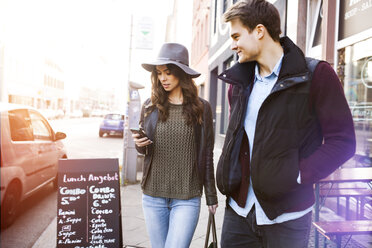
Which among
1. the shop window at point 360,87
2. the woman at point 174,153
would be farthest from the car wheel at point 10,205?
the shop window at point 360,87

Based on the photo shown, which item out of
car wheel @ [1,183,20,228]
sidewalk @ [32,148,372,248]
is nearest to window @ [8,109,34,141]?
car wheel @ [1,183,20,228]

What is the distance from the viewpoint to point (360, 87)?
4.61 metres

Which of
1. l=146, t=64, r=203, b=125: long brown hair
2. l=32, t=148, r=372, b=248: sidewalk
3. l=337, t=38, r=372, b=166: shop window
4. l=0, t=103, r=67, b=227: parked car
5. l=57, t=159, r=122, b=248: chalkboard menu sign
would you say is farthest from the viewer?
l=337, t=38, r=372, b=166: shop window

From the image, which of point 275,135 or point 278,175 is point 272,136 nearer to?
point 275,135

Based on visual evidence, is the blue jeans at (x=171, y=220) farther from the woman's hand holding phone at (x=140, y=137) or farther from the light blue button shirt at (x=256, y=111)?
the light blue button shirt at (x=256, y=111)

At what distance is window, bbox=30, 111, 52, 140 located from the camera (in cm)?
268

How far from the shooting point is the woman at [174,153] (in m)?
2.35

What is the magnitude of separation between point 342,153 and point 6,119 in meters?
1.86

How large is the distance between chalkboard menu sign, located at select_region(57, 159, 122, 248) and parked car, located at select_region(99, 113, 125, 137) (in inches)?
640

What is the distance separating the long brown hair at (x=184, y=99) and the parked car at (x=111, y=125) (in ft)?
54.5

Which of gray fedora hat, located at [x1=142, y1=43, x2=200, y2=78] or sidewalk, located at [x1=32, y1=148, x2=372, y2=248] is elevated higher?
gray fedora hat, located at [x1=142, y1=43, x2=200, y2=78]

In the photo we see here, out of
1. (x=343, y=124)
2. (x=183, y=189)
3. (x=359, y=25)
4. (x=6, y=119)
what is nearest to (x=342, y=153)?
(x=343, y=124)

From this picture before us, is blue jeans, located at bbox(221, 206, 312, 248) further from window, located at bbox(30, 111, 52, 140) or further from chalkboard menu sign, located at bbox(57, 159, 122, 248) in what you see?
window, located at bbox(30, 111, 52, 140)

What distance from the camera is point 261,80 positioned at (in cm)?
182
